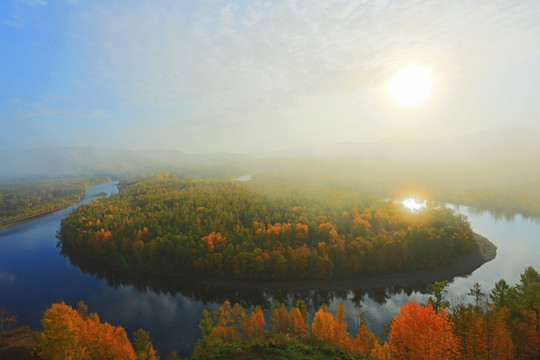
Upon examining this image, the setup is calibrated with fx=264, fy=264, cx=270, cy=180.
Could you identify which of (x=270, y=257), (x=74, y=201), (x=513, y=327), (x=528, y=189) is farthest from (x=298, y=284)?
(x=74, y=201)

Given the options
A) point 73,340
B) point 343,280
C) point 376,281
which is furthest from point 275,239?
point 73,340

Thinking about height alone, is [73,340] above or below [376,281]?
above

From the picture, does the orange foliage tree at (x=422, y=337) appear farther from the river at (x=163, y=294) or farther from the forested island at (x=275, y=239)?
the forested island at (x=275, y=239)

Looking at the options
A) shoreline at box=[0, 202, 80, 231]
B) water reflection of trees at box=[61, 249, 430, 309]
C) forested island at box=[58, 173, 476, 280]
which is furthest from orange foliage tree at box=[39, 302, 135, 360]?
shoreline at box=[0, 202, 80, 231]

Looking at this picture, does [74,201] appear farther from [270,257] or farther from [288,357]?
[288,357]

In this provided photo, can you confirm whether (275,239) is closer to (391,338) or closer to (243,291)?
(243,291)

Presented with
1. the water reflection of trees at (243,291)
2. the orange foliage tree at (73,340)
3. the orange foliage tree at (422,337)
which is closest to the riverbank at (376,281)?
the water reflection of trees at (243,291)
